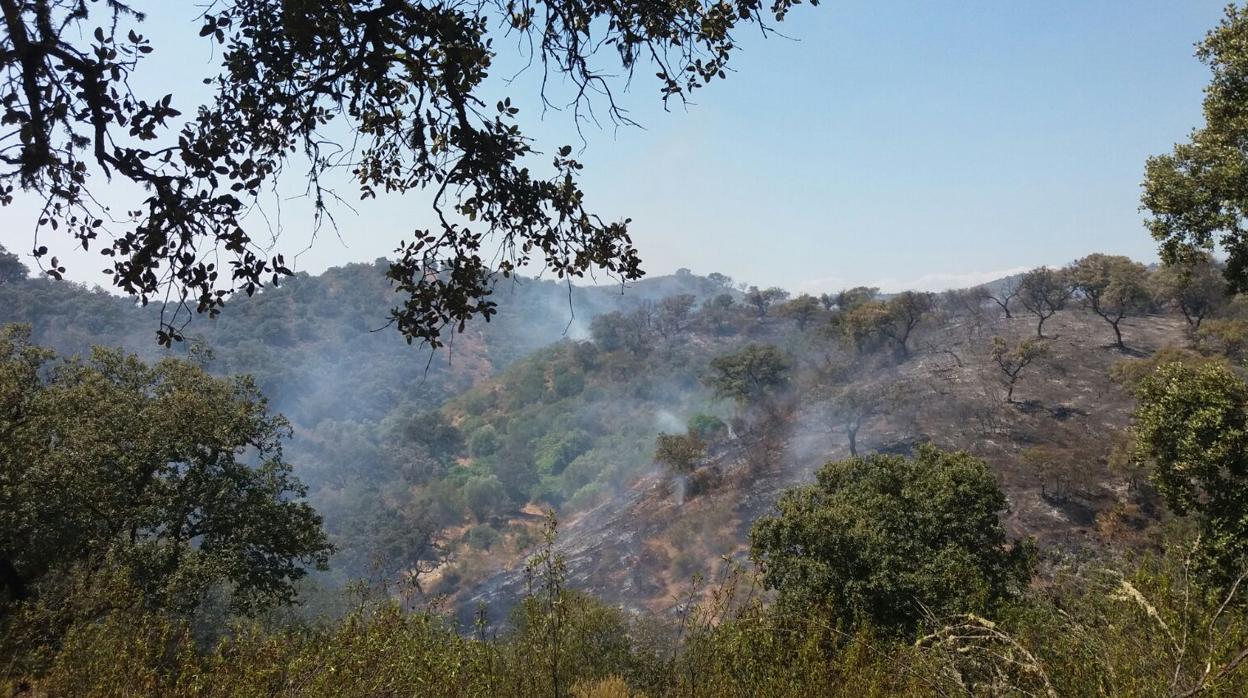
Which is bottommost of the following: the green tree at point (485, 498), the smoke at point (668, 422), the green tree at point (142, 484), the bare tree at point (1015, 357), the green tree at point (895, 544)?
the green tree at point (485, 498)

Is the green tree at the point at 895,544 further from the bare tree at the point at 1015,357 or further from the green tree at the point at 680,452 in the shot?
the bare tree at the point at 1015,357

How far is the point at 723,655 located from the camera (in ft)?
17.1

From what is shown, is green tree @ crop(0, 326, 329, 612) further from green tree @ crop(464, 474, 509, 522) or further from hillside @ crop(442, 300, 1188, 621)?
green tree @ crop(464, 474, 509, 522)

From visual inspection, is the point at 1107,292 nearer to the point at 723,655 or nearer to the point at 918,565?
the point at 918,565

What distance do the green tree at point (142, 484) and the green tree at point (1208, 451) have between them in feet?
57.2

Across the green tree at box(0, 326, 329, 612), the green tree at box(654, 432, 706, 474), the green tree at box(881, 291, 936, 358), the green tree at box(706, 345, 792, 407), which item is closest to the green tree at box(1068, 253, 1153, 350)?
the green tree at box(881, 291, 936, 358)

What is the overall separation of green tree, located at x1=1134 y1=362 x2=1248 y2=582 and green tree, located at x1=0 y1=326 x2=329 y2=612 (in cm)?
1745

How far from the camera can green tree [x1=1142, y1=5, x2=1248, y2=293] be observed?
887cm

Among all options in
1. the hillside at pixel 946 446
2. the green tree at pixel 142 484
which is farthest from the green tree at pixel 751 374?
the green tree at pixel 142 484

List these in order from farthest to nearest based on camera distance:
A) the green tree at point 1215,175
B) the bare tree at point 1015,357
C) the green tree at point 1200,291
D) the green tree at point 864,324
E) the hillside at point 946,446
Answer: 1. the green tree at point 864,324
2. the green tree at point 1200,291
3. the bare tree at point 1015,357
4. the hillside at point 946,446
5. the green tree at point 1215,175

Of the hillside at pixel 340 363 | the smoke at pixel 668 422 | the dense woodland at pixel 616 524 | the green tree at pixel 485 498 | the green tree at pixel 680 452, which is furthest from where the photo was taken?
the smoke at pixel 668 422

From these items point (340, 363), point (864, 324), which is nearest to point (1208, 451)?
point (864, 324)

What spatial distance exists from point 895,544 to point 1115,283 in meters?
47.2

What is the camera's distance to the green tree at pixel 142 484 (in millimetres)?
10625
